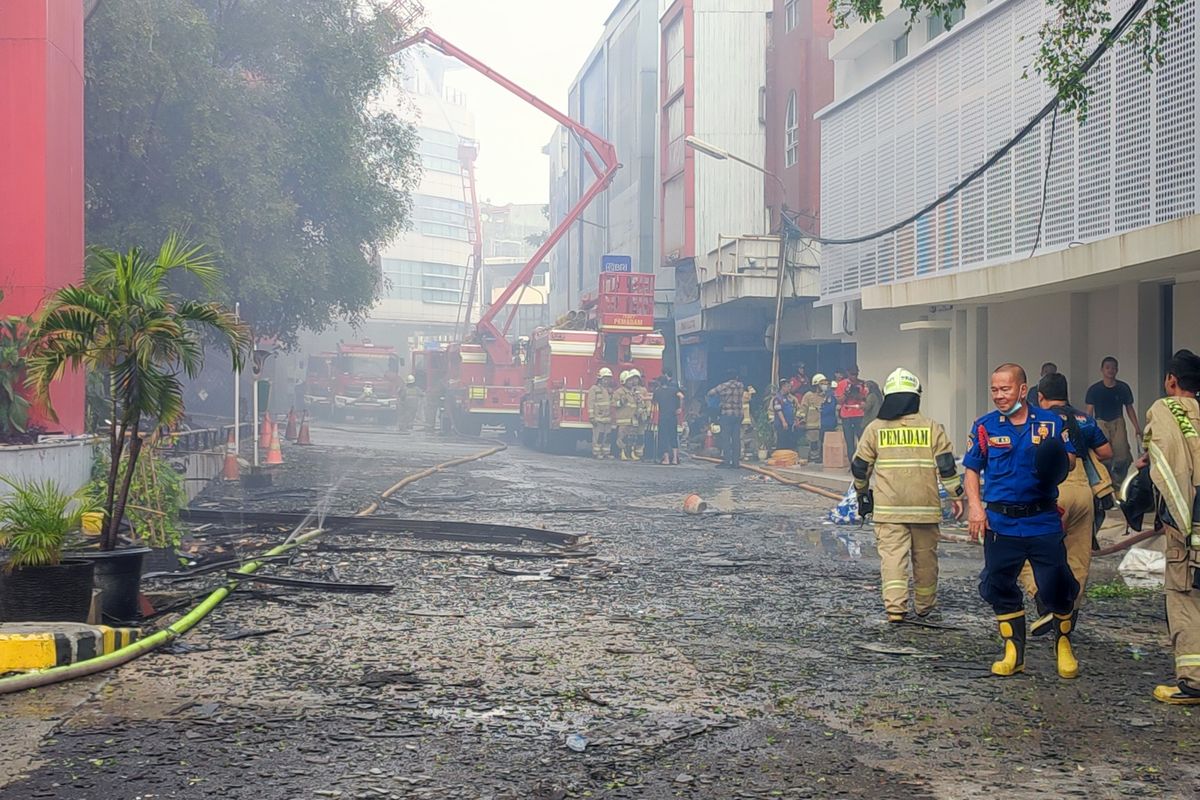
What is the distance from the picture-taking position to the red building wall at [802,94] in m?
32.8

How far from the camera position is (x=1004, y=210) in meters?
19.3

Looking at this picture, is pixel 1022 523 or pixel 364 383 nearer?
pixel 1022 523

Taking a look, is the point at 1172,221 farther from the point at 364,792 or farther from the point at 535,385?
the point at 535,385

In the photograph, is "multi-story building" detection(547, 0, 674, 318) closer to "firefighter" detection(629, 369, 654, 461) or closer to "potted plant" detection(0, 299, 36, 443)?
"firefighter" detection(629, 369, 654, 461)

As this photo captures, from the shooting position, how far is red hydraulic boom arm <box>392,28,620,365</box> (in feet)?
124

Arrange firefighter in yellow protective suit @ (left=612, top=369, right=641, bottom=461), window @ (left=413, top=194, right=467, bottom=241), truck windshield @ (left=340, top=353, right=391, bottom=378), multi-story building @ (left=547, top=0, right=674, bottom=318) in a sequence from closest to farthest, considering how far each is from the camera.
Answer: firefighter in yellow protective suit @ (left=612, top=369, right=641, bottom=461) → truck windshield @ (left=340, top=353, right=391, bottom=378) → multi-story building @ (left=547, top=0, right=674, bottom=318) → window @ (left=413, top=194, right=467, bottom=241)

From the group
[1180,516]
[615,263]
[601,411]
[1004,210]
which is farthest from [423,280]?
[1180,516]

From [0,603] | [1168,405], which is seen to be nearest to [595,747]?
[1168,405]

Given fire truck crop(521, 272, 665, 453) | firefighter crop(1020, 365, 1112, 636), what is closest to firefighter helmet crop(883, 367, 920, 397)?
firefighter crop(1020, 365, 1112, 636)

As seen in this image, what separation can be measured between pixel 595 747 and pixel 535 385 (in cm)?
2822

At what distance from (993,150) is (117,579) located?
614 inches

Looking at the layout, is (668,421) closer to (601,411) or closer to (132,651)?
(601,411)

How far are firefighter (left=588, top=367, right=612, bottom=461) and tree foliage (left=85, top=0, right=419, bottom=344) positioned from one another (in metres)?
5.69

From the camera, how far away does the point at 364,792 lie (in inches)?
183
